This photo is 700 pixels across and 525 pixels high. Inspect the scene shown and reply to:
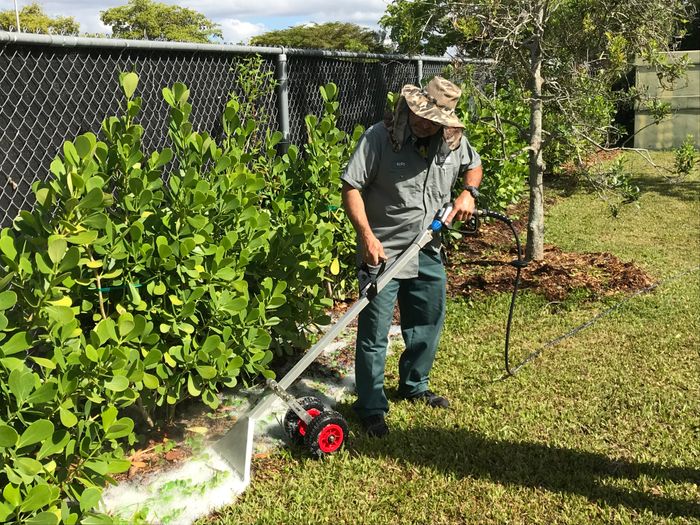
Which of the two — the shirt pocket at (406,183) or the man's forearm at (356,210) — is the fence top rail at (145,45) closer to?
the man's forearm at (356,210)

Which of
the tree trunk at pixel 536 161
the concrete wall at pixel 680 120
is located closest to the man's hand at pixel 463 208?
the tree trunk at pixel 536 161

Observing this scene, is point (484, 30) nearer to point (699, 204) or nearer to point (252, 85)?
point (252, 85)

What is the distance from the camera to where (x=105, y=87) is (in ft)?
13.3

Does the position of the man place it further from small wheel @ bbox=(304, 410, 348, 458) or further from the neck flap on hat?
small wheel @ bbox=(304, 410, 348, 458)

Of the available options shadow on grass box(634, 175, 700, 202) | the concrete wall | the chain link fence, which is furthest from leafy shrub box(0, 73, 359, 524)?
the concrete wall

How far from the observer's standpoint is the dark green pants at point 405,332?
3.79 metres

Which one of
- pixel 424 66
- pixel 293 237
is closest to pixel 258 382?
pixel 293 237

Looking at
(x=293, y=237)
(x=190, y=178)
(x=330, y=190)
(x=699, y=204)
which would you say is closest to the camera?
(x=190, y=178)

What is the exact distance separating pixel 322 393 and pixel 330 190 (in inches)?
53.7

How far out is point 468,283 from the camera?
6215mm

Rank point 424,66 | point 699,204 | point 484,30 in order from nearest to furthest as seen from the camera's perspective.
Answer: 1. point 484,30
2. point 424,66
3. point 699,204

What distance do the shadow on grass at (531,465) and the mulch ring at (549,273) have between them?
2.32 metres

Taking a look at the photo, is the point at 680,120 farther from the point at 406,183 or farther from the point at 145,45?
the point at 145,45

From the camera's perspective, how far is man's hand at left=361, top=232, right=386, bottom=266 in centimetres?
353
